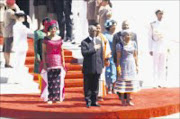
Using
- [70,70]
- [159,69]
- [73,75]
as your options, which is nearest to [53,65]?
[73,75]

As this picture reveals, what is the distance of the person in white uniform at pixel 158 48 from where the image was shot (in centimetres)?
1215

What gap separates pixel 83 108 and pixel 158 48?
3.49 metres

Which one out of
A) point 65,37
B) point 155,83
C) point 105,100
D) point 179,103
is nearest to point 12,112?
point 105,100

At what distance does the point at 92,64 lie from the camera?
9.47 meters

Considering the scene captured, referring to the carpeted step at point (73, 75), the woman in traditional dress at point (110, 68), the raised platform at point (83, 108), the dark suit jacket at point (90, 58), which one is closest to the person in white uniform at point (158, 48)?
the raised platform at point (83, 108)

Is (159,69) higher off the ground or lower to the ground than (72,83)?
higher

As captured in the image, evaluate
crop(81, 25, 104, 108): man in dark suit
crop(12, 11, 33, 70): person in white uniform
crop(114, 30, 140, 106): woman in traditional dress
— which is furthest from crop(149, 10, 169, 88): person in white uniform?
crop(12, 11, 33, 70): person in white uniform

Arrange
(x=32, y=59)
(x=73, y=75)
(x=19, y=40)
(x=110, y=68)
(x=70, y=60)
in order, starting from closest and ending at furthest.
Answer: (x=110, y=68)
(x=19, y=40)
(x=73, y=75)
(x=32, y=59)
(x=70, y=60)

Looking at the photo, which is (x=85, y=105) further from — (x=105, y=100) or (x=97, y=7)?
(x=97, y=7)

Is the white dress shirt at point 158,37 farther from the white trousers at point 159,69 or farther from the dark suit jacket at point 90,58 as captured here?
the dark suit jacket at point 90,58

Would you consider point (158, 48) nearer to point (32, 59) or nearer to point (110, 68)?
point (110, 68)

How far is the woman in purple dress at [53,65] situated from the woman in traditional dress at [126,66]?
1156 mm

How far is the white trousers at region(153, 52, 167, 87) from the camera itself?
12.4 meters

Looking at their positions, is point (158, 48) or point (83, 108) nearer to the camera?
point (83, 108)
